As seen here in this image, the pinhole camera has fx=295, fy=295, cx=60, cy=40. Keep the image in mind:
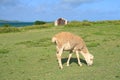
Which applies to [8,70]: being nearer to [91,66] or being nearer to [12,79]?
[12,79]

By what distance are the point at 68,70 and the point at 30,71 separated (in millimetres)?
1628

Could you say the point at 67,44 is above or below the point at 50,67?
above

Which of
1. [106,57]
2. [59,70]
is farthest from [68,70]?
[106,57]

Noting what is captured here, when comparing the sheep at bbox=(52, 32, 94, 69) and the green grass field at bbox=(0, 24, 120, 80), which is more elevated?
the sheep at bbox=(52, 32, 94, 69)

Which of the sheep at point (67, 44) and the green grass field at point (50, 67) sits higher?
the sheep at point (67, 44)

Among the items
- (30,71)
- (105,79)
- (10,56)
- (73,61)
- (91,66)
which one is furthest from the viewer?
(10,56)

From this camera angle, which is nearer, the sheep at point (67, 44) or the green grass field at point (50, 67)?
the green grass field at point (50, 67)

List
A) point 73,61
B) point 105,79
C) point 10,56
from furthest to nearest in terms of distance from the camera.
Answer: point 10,56
point 73,61
point 105,79

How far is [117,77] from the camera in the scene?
35.0 ft

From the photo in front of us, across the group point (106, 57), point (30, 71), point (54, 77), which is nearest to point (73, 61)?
point (106, 57)

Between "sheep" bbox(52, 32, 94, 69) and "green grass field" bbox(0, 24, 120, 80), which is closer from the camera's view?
"green grass field" bbox(0, 24, 120, 80)

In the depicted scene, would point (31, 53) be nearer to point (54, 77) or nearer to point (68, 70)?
point (68, 70)

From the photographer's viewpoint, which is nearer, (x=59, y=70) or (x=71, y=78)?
(x=71, y=78)

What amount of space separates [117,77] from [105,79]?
522mm
